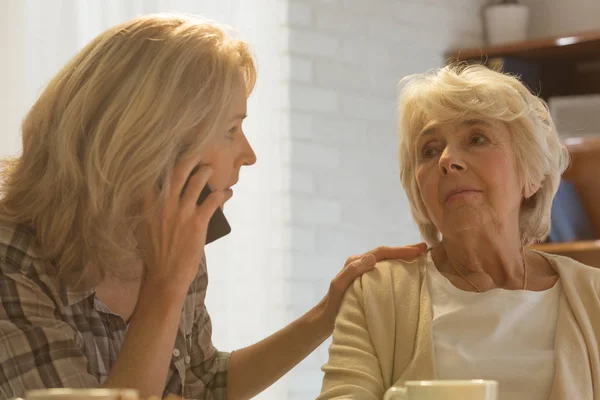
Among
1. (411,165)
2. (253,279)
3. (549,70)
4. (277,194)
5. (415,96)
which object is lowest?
(253,279)

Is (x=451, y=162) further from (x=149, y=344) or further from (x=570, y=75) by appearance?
(x=570, y=75)

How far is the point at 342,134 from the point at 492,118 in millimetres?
2090

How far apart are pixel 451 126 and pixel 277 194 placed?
6.24 feet

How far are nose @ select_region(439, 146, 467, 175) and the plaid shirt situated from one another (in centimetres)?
54

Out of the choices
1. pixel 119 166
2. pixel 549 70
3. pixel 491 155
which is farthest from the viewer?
pixel 549 70

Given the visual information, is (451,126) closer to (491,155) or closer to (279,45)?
(491,155)

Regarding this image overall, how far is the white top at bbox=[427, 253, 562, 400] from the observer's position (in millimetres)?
1534

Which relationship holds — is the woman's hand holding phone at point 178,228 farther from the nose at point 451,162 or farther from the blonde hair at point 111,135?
the nose at point 451,162

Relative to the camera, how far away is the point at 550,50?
13.2ft

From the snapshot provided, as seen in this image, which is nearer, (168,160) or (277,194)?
(168,160)

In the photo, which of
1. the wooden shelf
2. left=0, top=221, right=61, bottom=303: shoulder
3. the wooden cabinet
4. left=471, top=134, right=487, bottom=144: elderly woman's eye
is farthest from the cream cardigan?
the wooden shelf

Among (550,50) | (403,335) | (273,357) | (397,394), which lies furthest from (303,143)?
(397,394)

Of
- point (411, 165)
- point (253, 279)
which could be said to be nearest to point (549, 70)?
point (253, 279)

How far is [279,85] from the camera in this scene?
3.61 meters
